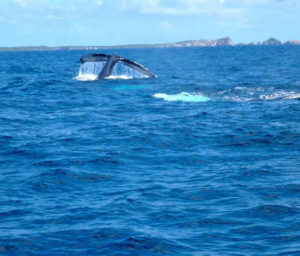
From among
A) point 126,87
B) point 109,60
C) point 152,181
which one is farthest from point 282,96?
point 152,181

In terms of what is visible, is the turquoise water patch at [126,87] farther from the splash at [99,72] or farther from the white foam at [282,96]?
the white foam at [282,96]

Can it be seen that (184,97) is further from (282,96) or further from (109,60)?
(109,60)

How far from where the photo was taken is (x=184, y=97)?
1060 inches

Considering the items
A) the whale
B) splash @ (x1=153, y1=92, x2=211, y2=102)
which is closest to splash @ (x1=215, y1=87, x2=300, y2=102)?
splash @ (x1=153, y1=92, x2=211, y2=102)

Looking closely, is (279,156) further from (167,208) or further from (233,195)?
(167,208)

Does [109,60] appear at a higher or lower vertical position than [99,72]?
higher

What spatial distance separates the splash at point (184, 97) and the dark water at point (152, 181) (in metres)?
2.57

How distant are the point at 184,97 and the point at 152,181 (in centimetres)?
1545

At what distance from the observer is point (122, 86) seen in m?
33.5

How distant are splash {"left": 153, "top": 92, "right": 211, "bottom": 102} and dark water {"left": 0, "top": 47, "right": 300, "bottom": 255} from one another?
2.57 metres

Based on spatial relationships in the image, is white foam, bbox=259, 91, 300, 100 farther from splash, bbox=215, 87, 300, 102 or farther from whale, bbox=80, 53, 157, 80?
whale, bbox=80, 53, 157, 80

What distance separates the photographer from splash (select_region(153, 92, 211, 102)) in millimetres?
25953

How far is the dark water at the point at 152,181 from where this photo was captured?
866 cm

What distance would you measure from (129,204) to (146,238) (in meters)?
1.72
